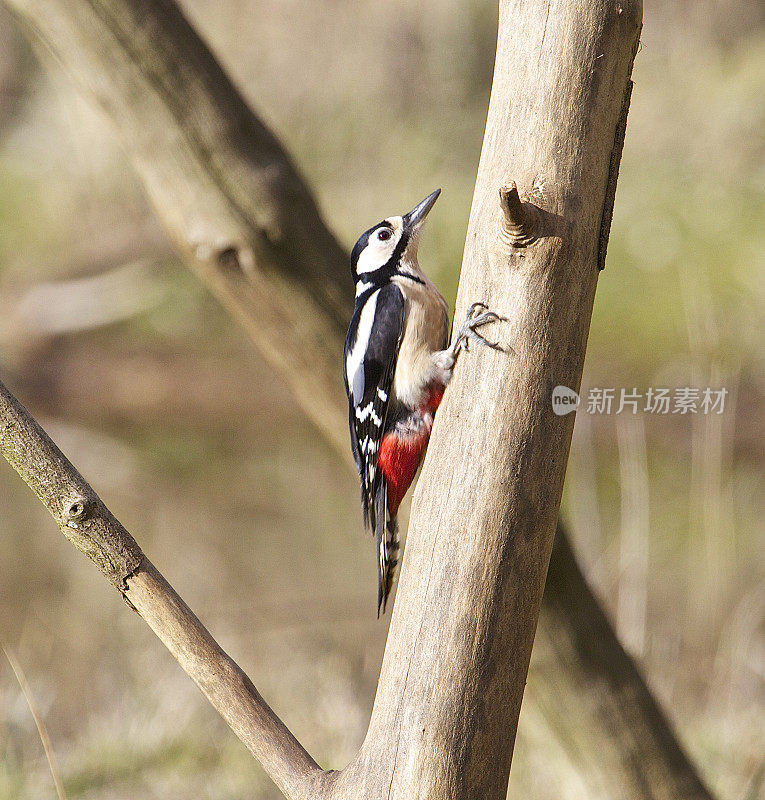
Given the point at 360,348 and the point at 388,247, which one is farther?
the point at 388,247

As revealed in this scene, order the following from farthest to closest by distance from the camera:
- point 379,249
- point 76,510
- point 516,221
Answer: point 379,249 → point 76,510 → point 516,221

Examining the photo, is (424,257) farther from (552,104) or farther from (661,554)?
(552,104)

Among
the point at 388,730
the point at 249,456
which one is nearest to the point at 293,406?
the point at 249,456

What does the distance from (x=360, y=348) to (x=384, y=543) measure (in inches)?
14.0

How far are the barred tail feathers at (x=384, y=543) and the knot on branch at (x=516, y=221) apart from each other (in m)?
0.57

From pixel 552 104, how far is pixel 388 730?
35.3 inches

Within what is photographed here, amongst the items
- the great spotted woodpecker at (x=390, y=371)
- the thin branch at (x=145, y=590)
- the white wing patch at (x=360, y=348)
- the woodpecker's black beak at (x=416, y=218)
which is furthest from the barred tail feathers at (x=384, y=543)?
the woodpecker's black beak at (x=416, y=218)

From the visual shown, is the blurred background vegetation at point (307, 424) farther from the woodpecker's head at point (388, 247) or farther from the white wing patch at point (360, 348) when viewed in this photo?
the woodpecker's head at point (388, 247)

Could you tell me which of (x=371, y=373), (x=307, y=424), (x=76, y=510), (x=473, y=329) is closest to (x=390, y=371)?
(x=371, y=373)

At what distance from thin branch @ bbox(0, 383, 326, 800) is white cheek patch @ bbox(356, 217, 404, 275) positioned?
2.35ft

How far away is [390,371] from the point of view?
1.58m

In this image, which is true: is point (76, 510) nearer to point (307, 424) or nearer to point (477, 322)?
point (477, 322)

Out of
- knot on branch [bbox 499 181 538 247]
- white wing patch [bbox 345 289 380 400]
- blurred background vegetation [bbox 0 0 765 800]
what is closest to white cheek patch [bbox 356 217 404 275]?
white wing patch [bbox 345 289 380 400]

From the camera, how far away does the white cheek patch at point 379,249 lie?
177cm
